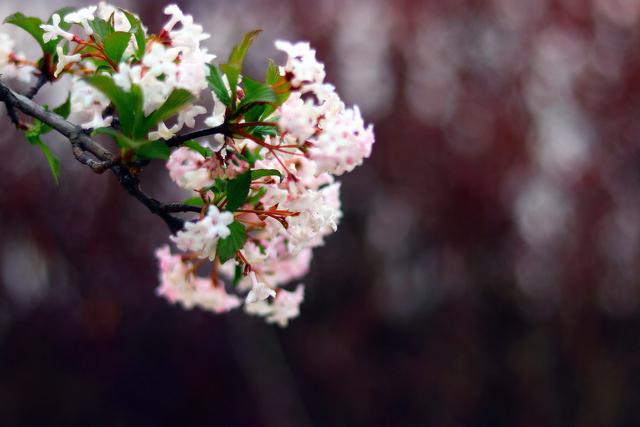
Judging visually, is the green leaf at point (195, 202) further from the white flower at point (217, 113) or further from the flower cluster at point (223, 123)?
the white flower at point (217, 113)

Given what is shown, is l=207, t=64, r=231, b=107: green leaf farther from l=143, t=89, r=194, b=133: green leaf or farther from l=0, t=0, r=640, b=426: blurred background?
l=0, t=0, r=640, b=426: blurred background

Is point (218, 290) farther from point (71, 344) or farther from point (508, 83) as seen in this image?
point (508, 83)

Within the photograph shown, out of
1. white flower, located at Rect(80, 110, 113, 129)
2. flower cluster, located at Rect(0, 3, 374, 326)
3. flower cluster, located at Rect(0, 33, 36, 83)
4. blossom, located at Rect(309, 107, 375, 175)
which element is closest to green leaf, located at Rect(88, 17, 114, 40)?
flower cluster, located at Rect(0, 3, 374, 326)

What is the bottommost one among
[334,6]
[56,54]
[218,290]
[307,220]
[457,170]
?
[307,220]

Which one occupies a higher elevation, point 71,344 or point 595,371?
point 595,371

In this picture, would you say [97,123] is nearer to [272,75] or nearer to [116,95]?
[116,95]

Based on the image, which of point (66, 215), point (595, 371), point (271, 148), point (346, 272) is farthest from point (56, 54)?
point (595, 371)
